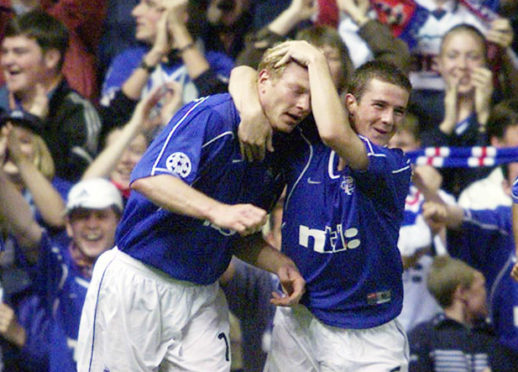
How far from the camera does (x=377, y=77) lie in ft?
14.8

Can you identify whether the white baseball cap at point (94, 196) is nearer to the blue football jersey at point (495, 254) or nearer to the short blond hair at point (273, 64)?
the blue football jersey at point (495, 254)

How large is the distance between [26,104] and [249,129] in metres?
3.06

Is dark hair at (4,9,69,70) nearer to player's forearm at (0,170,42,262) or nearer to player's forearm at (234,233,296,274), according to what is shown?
player's forearm at (0,170,42,262)

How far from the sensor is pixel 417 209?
20.4 ft

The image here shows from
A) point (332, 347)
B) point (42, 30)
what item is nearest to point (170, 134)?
point (332, 347)

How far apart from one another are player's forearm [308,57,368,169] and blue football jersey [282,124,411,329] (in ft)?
0.50

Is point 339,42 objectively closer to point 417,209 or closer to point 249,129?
point 417,209

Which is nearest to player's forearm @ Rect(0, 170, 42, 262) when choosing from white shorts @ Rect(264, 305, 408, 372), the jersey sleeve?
white shorts @ Rect(264, 305, 408, 372)

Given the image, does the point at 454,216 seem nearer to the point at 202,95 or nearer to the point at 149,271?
the point at 202,95

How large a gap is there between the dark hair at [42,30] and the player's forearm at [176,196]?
3.04 metres

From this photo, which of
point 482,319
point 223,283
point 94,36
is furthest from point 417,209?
point 94,36

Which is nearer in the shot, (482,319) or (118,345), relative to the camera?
(118,345)

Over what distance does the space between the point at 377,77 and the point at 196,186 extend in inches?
30.4

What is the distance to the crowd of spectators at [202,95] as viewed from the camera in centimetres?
591
